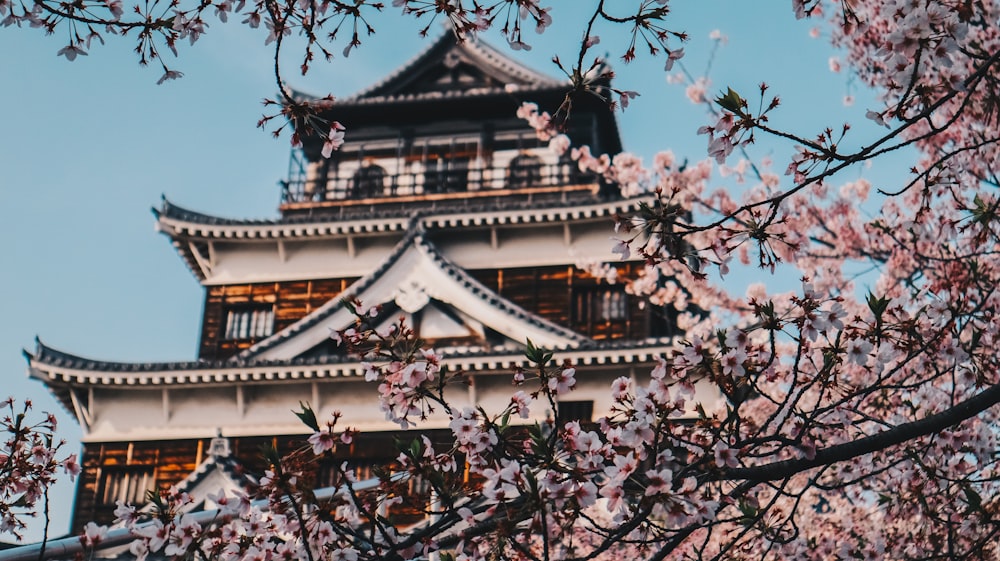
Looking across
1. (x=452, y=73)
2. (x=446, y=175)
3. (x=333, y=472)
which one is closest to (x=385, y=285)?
(x=333, y=472)

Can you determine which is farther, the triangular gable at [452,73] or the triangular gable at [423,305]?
the triangular gable at [452,73]

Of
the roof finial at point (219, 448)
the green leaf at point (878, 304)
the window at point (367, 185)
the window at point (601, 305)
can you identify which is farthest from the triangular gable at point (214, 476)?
the green leaf at point (878, 304)

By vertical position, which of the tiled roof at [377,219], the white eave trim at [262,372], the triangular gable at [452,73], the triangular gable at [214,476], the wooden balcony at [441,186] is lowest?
the triangular gable at [214,476]

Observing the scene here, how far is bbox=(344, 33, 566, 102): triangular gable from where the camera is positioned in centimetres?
2631

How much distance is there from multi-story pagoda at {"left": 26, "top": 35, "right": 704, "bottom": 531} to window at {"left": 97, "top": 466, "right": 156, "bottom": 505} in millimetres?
35

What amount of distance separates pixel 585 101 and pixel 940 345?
19.0 meters

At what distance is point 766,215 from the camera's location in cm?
452

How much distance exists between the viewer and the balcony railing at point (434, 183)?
2398cm

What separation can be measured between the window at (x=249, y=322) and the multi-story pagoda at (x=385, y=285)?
39 millimetres

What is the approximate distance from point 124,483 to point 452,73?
1360 cm

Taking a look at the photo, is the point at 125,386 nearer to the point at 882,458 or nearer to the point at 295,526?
the point at 882,458

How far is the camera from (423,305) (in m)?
20.4

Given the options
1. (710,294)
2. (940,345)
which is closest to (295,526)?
(940,345)

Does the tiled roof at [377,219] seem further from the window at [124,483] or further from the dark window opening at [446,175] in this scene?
the window at [124,483]
